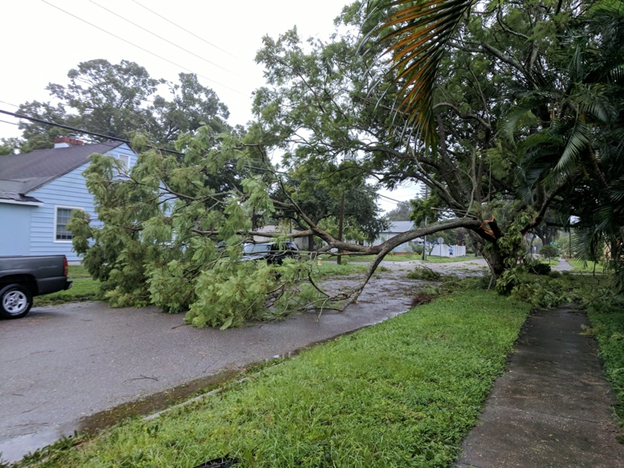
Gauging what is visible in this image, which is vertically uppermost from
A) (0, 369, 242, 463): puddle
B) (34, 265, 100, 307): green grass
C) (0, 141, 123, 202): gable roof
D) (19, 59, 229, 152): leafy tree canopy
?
(19, 59, 229, 152): leafy tree canopy

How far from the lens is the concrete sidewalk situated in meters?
2.83

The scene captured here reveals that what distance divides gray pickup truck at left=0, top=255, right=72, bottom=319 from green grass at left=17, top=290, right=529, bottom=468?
607 centimetres

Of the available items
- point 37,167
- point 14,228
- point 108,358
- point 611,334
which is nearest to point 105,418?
point 108,358

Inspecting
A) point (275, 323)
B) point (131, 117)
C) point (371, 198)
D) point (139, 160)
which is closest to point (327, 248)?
point (275, 323)

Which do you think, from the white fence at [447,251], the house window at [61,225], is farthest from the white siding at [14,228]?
the white fence at [447,251]

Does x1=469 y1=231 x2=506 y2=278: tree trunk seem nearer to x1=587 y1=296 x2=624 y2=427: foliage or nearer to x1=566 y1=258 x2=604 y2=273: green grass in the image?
x1=566 y1=258 x2=604 y2=273: green grass

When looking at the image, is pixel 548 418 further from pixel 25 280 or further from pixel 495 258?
pixel 495 258

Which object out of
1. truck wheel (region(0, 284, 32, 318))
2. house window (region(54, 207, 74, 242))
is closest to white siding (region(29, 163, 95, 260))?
house window (region(54, 207, 74, 242))

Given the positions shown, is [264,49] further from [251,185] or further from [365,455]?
[365,455]

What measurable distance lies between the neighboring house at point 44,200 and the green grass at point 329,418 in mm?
11557

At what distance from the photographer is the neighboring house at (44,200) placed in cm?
1444

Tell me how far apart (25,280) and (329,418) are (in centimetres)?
773

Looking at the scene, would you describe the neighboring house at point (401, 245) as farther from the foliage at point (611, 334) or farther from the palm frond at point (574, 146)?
the palm frond at point (574, 146)

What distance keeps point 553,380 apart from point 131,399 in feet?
15.7
